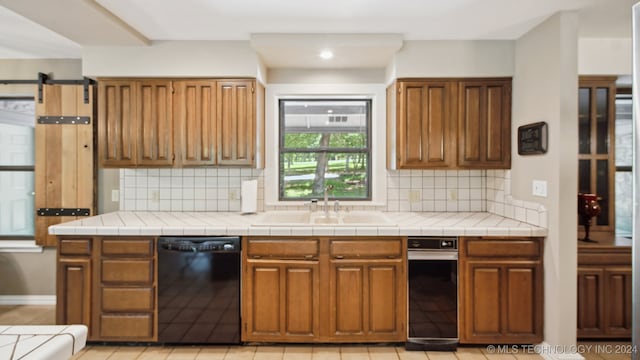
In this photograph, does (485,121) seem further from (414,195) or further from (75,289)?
(75,289)

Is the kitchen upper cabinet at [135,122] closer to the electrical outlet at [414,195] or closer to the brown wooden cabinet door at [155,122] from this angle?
the brown wooden cabinet door at [155,122]

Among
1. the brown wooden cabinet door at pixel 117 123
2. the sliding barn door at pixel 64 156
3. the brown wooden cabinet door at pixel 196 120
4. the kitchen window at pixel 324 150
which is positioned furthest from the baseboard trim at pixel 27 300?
the kitchen window at pixel 324 150

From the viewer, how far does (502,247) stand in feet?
9.01

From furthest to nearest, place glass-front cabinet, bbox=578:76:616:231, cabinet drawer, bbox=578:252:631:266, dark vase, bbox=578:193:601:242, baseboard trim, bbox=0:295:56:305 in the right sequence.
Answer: baseboard trim, bbox=0:295:56:305
glass-front cabinet, bbox=578:76:616:231
dark vase, bbox=578:193:601:242
cabinet drawer, bbox=578:252:631:266

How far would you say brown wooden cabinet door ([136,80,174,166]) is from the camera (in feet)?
10.5

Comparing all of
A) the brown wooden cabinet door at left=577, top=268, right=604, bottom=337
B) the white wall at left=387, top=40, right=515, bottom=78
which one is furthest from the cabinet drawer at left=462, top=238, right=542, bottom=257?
the white wall at left=387, top=40, right=515, bottom=78

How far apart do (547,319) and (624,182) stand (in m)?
1.66

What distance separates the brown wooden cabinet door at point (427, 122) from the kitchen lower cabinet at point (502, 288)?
2.58 ft

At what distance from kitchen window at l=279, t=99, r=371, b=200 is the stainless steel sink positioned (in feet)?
0.79

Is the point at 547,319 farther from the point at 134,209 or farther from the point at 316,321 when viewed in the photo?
the point at 134,209

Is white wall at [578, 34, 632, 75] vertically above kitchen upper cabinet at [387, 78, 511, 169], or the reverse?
white wall at [578, 34, 632, 75]

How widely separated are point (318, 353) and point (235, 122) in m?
1.91

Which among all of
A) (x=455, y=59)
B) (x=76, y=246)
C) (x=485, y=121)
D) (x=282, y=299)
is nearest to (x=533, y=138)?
(x=485, y=121)

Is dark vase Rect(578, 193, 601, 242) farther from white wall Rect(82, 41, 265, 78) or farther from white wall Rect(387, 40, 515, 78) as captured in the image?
white wall Rect(82, 41, 265, 78)
